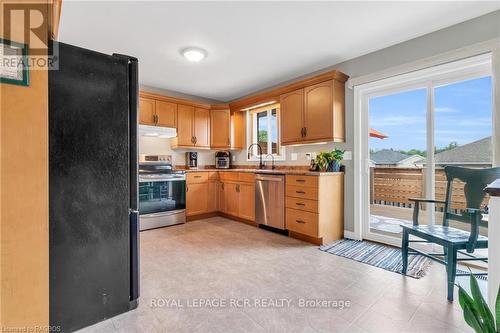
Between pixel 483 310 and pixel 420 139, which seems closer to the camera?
pixel 483 310

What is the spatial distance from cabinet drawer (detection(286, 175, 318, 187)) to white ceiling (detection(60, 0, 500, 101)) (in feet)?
5.21

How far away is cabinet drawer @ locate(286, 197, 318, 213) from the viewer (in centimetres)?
309

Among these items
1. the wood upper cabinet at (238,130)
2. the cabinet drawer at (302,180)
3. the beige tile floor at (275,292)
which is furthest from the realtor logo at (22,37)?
the wood upper cabinet at (238,130)

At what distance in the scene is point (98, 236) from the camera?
1557 millimetres

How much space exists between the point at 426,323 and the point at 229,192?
3342mm

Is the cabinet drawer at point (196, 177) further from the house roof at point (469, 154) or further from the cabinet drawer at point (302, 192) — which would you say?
the house roof at point (469, 154)

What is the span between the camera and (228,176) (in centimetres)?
451

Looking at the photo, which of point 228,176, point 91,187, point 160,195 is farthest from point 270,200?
point 91,187

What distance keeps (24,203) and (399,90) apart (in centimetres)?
360

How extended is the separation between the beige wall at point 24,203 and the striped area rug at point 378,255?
8.60ft

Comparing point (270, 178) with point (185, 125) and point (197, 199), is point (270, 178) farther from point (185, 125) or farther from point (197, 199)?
point (185, 125)

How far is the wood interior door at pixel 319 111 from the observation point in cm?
323

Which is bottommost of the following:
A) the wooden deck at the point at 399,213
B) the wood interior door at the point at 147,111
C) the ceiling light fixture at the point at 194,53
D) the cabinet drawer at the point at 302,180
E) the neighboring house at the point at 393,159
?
Result: the wooden deck at the point at 399,213

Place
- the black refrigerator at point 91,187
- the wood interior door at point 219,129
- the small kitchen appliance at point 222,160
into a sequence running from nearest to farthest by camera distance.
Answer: the black refrigerator at point 91,187 → the wood interior door at point 219,129 → the small kitchen appliance at point 222,160
